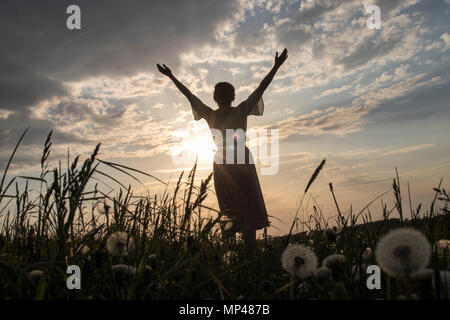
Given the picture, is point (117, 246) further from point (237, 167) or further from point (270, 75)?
point (270, 75)

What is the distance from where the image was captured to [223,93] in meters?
6.77

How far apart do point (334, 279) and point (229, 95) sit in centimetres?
539

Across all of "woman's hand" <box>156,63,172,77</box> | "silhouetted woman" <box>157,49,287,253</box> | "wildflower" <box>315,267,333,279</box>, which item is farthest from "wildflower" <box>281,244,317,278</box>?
"woman's hand" <box>156,63,172,77</box>

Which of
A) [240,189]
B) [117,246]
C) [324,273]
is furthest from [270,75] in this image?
[324,273]

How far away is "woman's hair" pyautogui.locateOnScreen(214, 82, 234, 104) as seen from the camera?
22.2 feet

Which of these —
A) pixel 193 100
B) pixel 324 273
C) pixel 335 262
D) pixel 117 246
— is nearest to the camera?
pixel 324 273

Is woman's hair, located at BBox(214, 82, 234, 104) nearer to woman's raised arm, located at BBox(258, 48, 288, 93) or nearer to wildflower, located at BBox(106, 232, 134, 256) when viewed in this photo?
woman's raised arm, located at BBox(258, 48, 288, 93)

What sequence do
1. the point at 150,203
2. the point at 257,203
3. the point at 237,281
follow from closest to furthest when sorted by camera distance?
1. the point at 237,281
2. the point at 150,203
3. the point at 257,203

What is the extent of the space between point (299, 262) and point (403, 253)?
571 mm

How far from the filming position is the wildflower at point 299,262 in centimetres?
171
